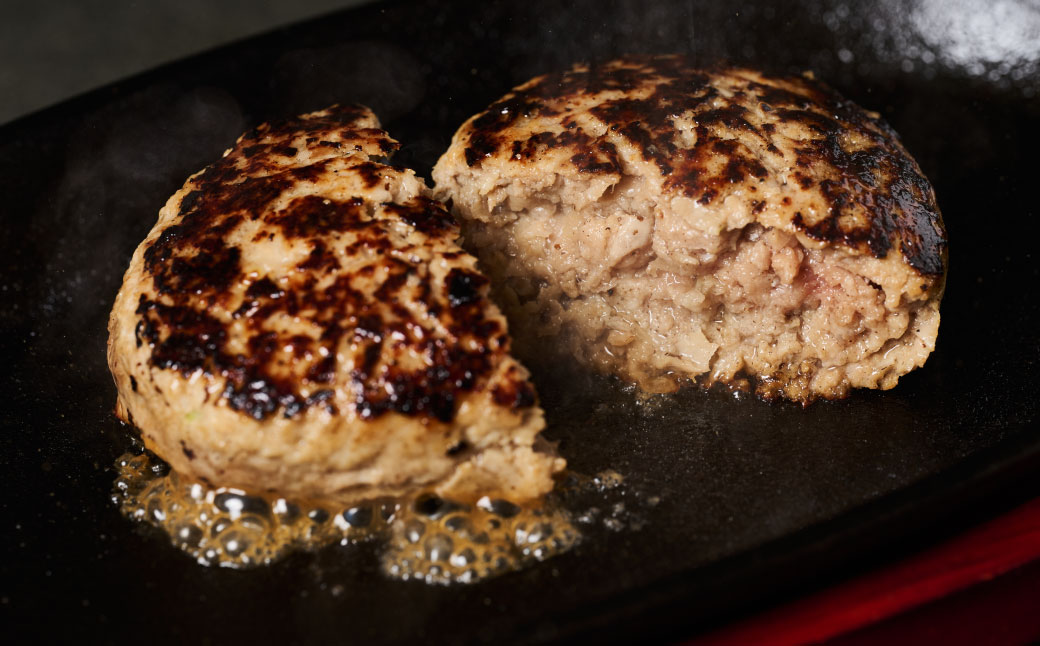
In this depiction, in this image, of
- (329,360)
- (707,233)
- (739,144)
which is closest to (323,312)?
A: (329,360)

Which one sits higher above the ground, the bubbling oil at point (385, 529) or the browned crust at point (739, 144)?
the browned crust at point (739, 144)

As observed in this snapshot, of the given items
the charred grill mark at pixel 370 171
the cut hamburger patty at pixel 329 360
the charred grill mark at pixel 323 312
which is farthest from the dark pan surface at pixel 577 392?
the charred grill mark at pixel 370 171

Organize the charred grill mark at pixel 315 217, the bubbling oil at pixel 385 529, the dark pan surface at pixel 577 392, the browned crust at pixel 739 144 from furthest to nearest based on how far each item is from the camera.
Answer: the browned crust at pixel 739 144 < the charred grill mark at pixel 315 217 < the bubbling oil at pixel 385 529 < the dark pan surface at pixel 577 392

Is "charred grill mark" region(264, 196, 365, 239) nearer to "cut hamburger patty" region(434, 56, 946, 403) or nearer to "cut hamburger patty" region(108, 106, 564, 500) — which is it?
"cut hamburger patty" region(108, 106, 564, 500)

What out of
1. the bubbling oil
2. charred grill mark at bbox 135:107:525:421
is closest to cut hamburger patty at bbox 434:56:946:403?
charred grill mark at bbox 135:107:525:421

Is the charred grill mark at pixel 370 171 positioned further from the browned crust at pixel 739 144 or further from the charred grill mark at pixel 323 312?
the browned crust at pixel 739 144

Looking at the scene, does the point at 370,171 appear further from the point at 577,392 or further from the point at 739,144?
the point at 739,144

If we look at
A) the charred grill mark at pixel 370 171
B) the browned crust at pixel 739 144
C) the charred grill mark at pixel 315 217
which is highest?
the browned crust at pixel 739 144
